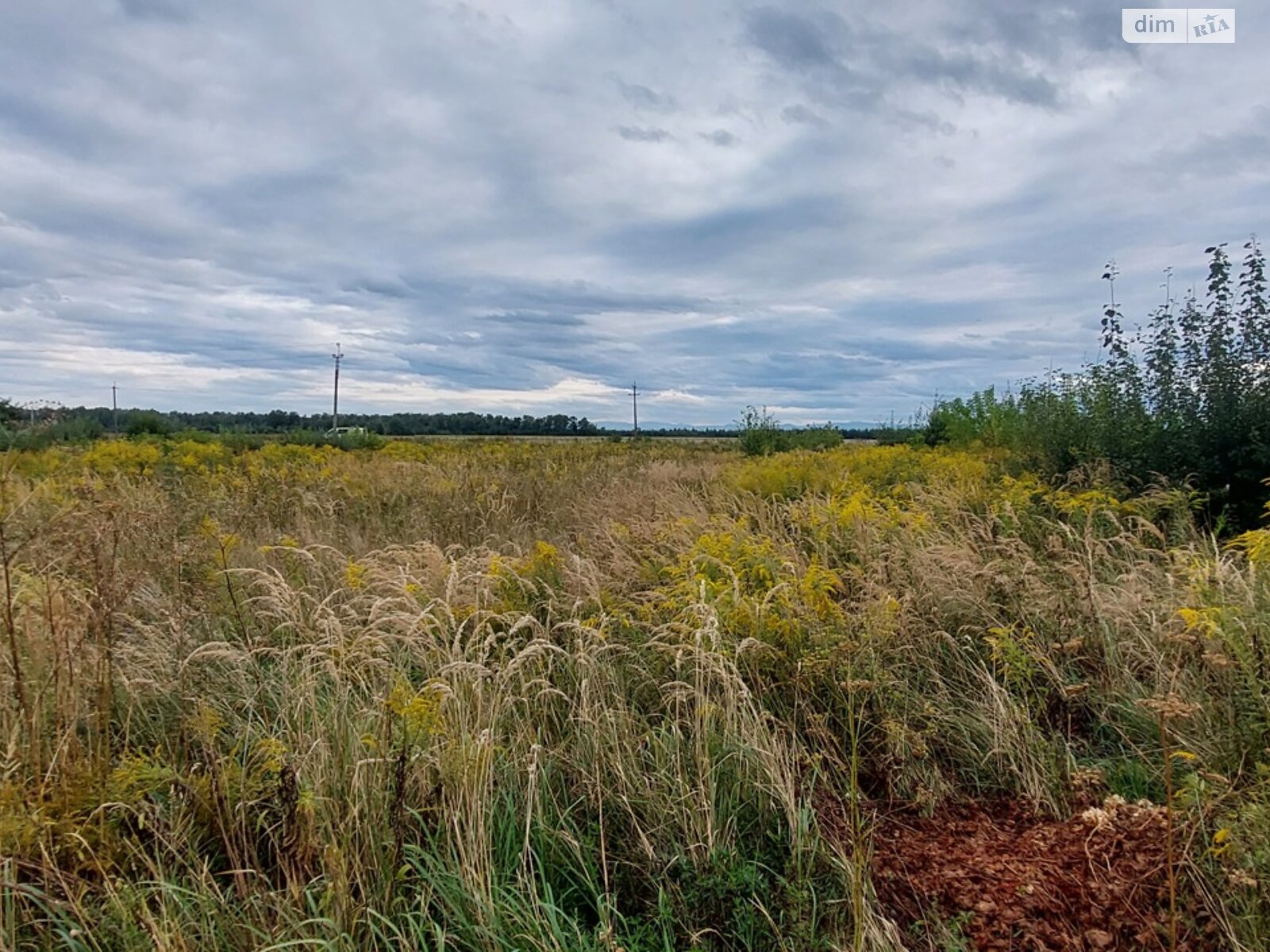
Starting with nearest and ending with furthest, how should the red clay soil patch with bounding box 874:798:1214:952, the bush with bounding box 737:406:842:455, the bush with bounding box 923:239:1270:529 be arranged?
the red clay soil patch with bounding box 874:798:1214:952, the bush with bounding box 923:239:1270:529, the bush with bounding box 737:406:842:455

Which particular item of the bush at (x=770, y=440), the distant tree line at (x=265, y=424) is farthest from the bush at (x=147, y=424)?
the bush at (x=770, y=440)

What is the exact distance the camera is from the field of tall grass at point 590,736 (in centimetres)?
189

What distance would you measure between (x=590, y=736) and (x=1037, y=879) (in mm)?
1502

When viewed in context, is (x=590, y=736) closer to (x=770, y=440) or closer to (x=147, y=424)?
(x=770, y=440)

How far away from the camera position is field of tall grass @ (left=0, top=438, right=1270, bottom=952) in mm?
1888

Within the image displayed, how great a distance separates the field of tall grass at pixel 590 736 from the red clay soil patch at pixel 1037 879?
56 millimetres

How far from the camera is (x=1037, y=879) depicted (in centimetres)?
206

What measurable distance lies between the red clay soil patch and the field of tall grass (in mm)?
56

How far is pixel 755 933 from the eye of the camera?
189cm

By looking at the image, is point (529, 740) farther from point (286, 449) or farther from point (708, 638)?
point (286, 449)

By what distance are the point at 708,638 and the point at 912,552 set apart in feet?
5.76

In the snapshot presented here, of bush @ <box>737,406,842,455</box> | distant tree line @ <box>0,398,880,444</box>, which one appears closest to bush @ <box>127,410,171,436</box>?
distant tree line @ <box>0,398,880,444</box>

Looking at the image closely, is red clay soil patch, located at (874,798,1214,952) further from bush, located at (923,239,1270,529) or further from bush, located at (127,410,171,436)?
bush, located at (127,410,171,436)

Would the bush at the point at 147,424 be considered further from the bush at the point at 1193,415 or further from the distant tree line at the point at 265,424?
the bush at the point at 1193,415
